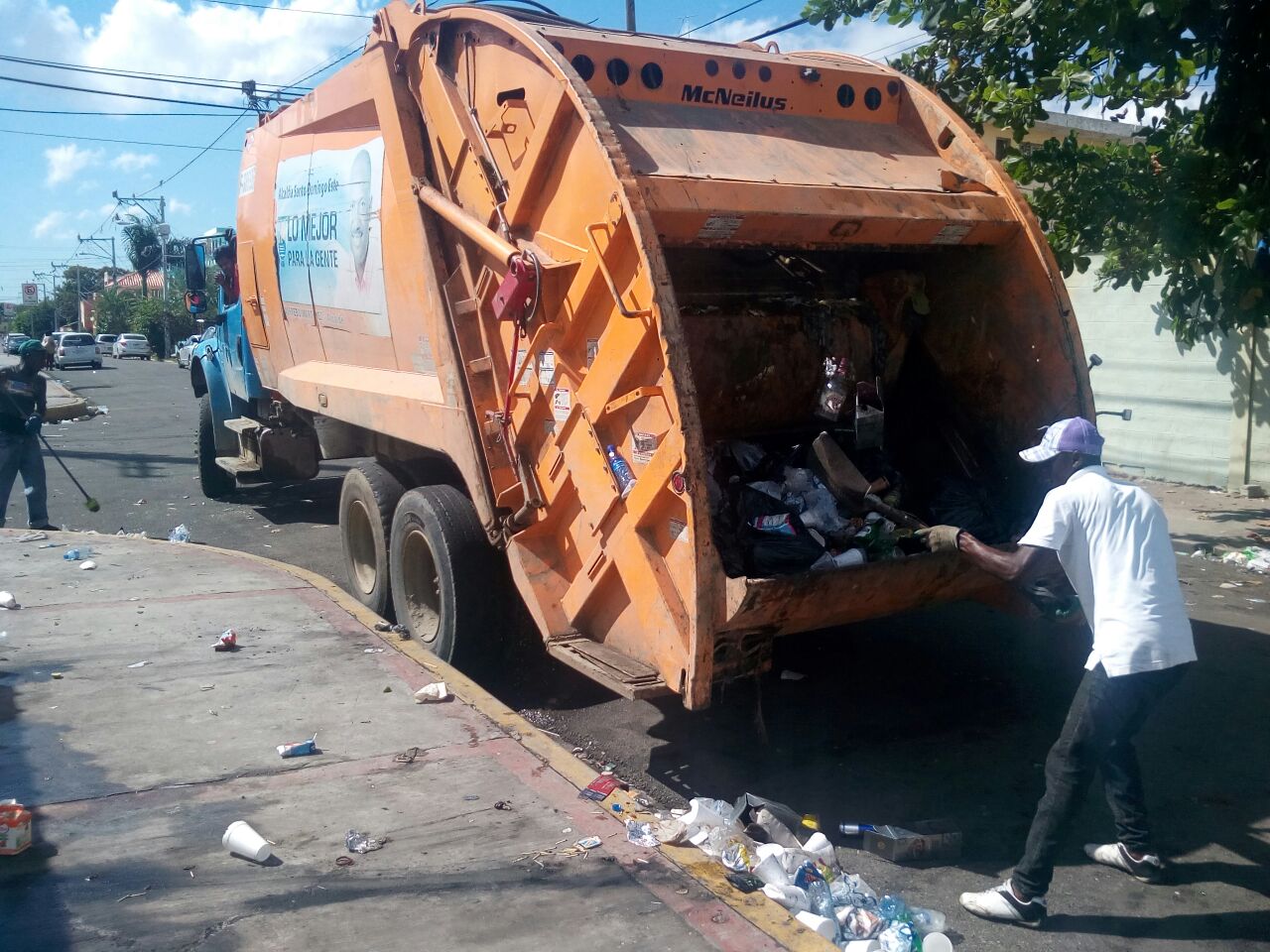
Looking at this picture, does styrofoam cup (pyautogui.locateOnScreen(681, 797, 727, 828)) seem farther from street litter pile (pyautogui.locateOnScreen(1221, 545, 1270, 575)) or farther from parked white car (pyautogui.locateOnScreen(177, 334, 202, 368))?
parked white car (pyautogui.locateOnScreen(177, 334, 202, 368))

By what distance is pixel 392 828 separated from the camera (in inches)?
144

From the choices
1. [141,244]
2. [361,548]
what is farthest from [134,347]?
[361,548]

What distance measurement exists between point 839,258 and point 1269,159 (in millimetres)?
2326

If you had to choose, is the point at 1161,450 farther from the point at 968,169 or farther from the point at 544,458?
the point at 544,458

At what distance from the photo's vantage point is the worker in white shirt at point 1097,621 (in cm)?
327

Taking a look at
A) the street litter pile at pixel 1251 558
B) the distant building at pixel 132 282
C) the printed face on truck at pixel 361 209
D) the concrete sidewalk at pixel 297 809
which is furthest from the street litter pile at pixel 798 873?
the distant building at pixel 132 282

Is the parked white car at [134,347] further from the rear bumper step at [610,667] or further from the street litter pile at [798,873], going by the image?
the street litter pile at [798,873]

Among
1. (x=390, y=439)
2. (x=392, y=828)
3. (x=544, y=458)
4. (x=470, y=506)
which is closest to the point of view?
(x=392, y=828)

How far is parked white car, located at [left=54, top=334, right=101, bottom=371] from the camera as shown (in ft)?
150

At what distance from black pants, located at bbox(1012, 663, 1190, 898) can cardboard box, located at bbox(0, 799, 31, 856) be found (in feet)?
10.0

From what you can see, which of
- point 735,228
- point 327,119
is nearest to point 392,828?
point 735,228

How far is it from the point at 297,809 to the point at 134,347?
59483 millimetres

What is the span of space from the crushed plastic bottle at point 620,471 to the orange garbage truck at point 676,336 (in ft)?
0.05

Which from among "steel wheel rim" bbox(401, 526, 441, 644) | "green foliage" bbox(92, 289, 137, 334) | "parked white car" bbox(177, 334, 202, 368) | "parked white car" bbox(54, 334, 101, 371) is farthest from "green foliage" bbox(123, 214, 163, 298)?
"steel wheel rim" bbox(401, 526, 441, 644)
